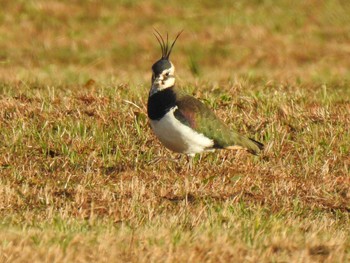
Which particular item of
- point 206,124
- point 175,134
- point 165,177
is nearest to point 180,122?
point 175,134

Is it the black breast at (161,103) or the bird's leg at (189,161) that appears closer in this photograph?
the black breast at (161,103)

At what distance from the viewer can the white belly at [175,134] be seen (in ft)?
24.7

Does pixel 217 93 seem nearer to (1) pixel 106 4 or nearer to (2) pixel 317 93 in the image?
(2) pixel 317 93

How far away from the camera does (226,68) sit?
1616 cm

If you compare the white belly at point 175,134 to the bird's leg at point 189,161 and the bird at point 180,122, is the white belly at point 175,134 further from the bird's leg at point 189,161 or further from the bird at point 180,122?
the bird's leg at point 189,161

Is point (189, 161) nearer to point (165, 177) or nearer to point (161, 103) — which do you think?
point (165, 177)

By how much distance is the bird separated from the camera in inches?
298

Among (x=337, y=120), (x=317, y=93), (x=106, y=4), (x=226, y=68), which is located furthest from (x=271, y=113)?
(x=106, y=4)

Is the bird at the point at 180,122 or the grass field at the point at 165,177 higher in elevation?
the bird at the point at 180,122

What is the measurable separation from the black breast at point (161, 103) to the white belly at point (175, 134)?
4 cm

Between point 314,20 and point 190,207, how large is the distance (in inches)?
504

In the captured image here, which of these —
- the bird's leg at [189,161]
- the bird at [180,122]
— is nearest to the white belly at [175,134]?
the bird at [180,122]

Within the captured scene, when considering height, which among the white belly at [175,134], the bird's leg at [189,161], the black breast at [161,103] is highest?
the black breast at [161,103]

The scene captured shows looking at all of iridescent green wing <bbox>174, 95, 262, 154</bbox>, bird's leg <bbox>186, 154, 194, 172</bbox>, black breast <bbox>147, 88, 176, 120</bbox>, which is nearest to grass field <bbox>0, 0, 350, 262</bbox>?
bird's leg <bbox>186, 154, 194, 172</bbox>
